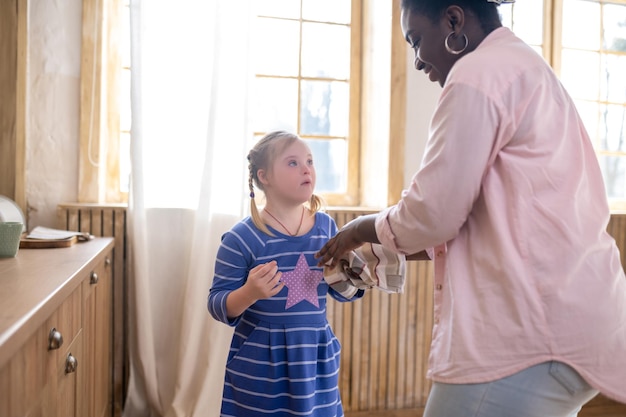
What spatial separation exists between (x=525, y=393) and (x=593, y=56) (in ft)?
9.83

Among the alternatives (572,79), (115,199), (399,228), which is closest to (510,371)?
(399,228)

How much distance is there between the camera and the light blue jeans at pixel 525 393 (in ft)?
3.20

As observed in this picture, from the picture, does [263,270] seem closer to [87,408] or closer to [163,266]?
[87,408]

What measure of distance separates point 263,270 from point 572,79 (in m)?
2.55

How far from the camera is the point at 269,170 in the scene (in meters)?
1.86

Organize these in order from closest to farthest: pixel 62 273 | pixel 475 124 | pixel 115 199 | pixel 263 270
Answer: pixel 475 124 → pixel 62 273 → pixel 263 270 → pixel 115 199

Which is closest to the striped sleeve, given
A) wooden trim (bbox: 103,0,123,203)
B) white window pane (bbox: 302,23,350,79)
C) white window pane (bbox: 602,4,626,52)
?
wooden trim (bbox: 103,0,123,203)

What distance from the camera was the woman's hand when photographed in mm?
1231

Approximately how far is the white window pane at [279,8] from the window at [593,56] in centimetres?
116

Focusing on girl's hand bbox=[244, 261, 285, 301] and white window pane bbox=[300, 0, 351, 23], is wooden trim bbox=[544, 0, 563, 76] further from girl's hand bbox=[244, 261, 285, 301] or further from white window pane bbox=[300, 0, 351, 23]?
girl's hand bbox=[244, 261, 285, 301]

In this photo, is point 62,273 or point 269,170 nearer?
point 62,273

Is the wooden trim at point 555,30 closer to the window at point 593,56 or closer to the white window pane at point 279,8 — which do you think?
the window at point 593,56

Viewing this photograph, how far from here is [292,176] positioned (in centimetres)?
181

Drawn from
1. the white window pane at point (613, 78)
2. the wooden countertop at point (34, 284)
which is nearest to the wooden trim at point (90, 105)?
the wooden countertop at point (34, 284)
